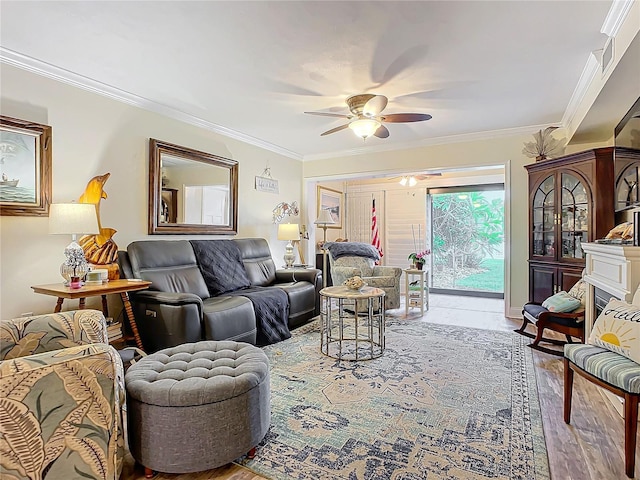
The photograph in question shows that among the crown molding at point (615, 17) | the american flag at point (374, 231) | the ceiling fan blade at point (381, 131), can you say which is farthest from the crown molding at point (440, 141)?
the crown molding at point (615, 17)

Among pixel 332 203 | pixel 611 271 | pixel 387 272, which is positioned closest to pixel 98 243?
pixel 387 272

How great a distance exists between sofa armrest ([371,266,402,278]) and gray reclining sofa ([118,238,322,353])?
966 millimetres

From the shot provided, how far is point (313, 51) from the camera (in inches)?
105

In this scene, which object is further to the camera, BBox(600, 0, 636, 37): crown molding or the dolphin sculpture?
the dolphin sculpture

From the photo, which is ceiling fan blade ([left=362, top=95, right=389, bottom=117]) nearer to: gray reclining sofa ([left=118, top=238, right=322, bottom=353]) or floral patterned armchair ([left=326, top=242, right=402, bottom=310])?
gray reclining sofa ([left=118, top=238, right=322, bottom=353])

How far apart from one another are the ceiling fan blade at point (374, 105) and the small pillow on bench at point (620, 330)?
2.26 m

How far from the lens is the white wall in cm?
283

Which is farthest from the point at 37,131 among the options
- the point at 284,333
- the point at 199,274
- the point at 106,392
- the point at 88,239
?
the point at 284,333

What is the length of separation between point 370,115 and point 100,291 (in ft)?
8.89

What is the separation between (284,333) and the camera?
3.90m

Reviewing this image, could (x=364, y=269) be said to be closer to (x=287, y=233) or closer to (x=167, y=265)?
(x=287, y=233)

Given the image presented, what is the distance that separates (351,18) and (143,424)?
2501mm

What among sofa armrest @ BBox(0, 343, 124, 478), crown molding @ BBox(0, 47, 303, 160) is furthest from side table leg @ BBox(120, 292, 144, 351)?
crown molding @ BBox(0, 47, 303, 160)

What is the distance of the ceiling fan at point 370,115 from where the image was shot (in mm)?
3278
